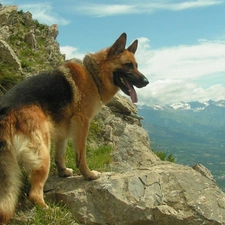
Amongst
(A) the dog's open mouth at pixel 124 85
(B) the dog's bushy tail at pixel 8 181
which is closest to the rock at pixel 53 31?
(A) the dog's open mouth at pixel 124 85

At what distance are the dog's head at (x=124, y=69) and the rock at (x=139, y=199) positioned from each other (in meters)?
2.05

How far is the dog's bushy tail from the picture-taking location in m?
5.21

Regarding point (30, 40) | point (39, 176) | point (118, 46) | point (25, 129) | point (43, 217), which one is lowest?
point (43, 217)

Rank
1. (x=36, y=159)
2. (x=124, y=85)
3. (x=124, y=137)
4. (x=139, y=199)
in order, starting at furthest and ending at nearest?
(x=124, y=137), (x=124, y=85), (x=139, y=199), (x=36, y=159)

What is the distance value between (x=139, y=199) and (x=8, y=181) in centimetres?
271

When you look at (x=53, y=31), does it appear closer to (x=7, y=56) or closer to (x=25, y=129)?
(x=7, y=56)

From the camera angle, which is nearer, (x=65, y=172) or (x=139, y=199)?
(x=139, y=199)

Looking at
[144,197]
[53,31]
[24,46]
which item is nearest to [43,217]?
[144,197]

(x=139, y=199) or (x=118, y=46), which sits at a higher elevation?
(x=118, y=46)

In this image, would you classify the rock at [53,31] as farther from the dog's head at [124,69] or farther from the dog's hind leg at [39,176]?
the dog's hind leg at [39,176]

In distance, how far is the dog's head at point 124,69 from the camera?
24.6 feet

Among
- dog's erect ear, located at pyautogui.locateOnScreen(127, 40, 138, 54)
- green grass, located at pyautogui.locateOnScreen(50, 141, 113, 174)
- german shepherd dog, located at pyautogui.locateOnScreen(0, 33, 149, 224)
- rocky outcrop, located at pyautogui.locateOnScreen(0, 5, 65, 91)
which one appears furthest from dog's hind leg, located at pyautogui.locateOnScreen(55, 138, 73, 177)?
rocky outcrop, located at pyautogui.locateOnScreen(0, 5, 65, 91)

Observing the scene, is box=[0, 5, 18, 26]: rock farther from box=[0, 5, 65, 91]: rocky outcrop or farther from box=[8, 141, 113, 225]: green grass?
box=[8, 141, 113, 225]: green grass

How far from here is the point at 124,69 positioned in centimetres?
750
